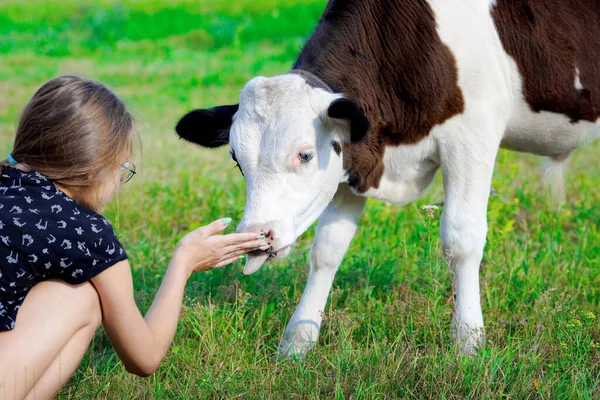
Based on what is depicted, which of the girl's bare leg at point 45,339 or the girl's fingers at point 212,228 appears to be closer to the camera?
the girl's bare leg at point 45,339

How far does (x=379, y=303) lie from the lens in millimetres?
4168

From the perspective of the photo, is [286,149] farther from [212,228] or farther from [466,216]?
[466,216]

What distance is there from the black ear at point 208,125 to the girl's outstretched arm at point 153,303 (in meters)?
0.99

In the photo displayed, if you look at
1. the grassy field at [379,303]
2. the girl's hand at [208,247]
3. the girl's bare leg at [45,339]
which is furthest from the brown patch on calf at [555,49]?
the girl's bare leg at [45,339]

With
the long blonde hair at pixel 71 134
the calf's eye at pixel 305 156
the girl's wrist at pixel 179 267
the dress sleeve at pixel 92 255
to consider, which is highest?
the long blonde hair at pixel 71 134

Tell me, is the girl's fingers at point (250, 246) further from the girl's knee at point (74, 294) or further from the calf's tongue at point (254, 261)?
the girl's knee at point (74, 294)

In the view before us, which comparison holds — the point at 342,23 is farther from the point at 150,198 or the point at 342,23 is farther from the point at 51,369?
the point at 150,198

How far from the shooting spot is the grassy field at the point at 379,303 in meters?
3.25

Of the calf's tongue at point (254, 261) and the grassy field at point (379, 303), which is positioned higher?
the calf's tongue at point (254, 261)

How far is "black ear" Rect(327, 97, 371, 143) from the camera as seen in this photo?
11.5ft

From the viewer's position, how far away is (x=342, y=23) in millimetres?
4070

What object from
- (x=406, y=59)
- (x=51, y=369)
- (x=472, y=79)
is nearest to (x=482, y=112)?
(x=472, y=79)

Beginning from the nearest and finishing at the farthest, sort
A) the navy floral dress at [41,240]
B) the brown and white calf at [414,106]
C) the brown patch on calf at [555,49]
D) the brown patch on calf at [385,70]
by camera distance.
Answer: the navy floral dress at [41,240] → the brown and white calf at [414,106] → the brown patch on calf at [385,70] → the brown patch on calf at [555,49]

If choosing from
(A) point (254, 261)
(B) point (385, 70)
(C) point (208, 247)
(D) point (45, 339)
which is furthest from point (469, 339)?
(D) point (45, 339)
